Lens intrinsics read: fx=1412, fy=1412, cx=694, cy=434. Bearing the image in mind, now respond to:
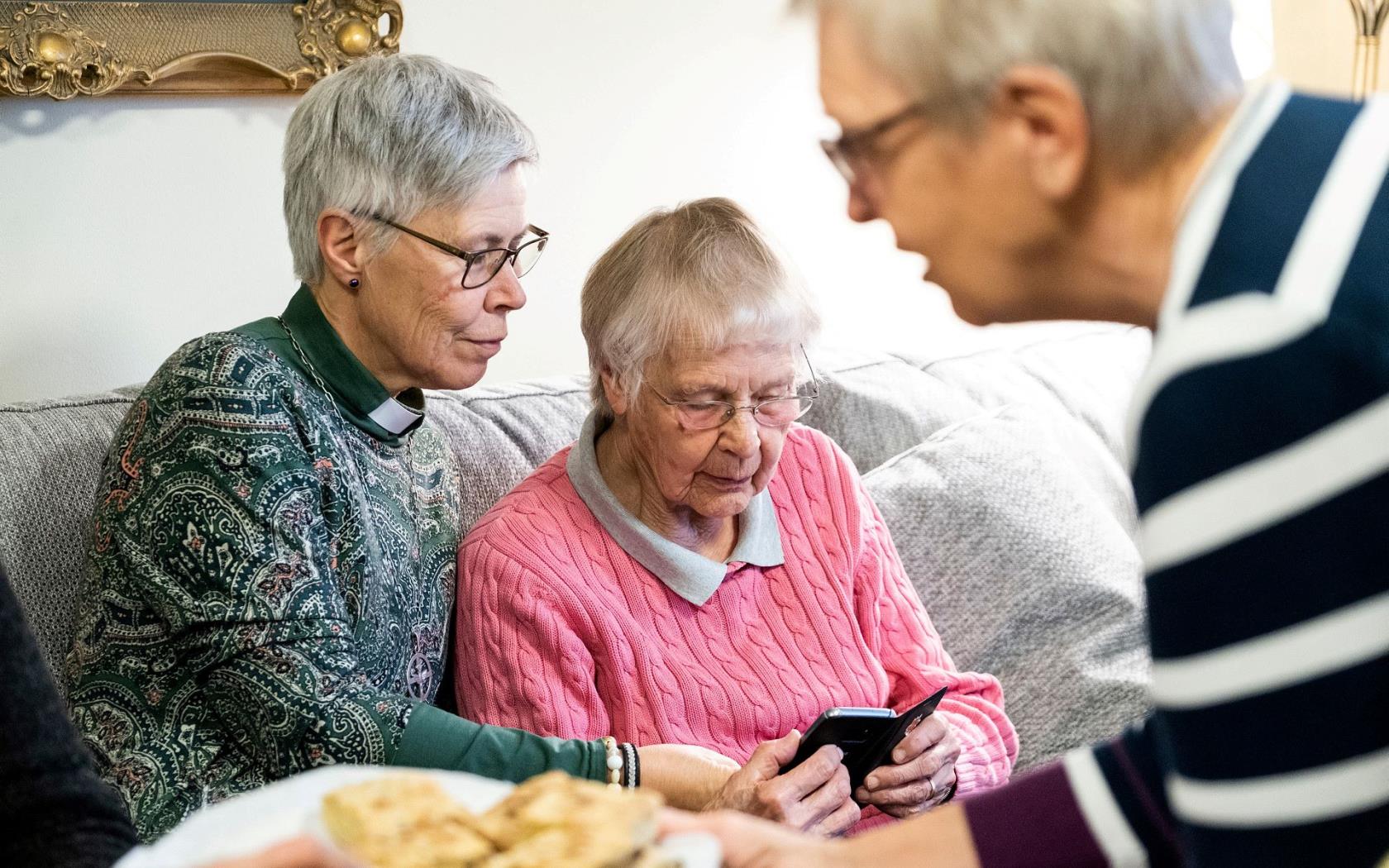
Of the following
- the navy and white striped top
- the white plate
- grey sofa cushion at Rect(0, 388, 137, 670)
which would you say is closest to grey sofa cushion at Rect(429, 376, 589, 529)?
grey sofa cushion at Rect(0, 388, 137, 670)

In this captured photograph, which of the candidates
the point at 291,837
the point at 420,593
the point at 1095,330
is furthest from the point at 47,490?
the point at 1095,330

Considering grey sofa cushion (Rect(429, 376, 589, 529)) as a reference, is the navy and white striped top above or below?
above

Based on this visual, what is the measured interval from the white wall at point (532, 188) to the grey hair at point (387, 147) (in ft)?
1.41

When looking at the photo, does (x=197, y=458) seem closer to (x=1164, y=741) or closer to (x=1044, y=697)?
(x=1164, y=741)

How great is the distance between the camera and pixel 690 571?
1.91 metres

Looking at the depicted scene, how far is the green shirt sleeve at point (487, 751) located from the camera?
5.21ft

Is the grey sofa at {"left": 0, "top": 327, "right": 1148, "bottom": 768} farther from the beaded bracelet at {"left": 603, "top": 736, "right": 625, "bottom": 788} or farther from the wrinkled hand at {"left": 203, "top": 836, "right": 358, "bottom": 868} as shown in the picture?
the wrinkled hand at {"left": 203, "top": 836, "right": 358, "bottom": 868}

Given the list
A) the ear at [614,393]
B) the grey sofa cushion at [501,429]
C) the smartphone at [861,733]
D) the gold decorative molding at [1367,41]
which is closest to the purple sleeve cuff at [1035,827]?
the smartphone at [861,733]

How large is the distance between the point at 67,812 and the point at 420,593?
2.64 feet

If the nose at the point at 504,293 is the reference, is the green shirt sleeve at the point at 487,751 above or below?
below

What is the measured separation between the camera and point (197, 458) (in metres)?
1.56

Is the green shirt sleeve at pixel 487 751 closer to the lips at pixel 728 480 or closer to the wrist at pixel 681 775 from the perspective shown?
the wrist at pixel 681 775

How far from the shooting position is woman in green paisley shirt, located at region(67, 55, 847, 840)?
1.54 m

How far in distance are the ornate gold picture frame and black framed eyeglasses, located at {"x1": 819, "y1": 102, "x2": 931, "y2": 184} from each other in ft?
5.32
